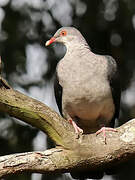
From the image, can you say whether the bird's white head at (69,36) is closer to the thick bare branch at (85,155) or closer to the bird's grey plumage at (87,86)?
the bird's grey plumage at (87,86)

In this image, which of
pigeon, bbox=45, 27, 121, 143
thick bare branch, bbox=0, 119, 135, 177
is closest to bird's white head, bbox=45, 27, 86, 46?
pigeon, bbox=45, 27, 121, 143

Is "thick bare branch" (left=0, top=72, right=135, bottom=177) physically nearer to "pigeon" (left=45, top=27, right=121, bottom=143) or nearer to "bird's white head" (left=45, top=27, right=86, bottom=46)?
"pigeon" (left=45, top=27, right=121, bottom=143)

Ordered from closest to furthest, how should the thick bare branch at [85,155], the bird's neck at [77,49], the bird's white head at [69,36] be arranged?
the thick bare branch at [85,155], the bird's neck at [77,49], the bird's white head at [69,36]

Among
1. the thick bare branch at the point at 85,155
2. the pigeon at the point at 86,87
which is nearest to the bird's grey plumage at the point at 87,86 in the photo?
the pigeon at the point at 86,87

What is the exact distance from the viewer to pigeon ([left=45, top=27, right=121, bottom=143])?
15.6 feet

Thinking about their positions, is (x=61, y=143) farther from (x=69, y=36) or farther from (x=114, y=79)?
(x=69, y=36)

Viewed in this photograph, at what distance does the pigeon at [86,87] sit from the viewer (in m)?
4.75

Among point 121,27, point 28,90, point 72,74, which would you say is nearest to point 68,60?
point 72,74

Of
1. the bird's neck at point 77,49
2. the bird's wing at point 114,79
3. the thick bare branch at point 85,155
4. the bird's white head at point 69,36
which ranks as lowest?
the thick bare branch at point 85,155

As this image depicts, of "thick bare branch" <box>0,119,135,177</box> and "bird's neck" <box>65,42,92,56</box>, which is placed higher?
"bird's neck" <box>65,42,92,56</box>

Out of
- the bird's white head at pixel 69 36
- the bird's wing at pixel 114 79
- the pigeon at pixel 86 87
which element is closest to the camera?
the pigeon at pixel 86 87

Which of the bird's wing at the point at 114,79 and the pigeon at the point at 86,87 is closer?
the pigeon at the point at 86,87

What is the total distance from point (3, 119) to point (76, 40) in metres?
1.38

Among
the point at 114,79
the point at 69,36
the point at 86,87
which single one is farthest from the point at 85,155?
the point at 69,36
